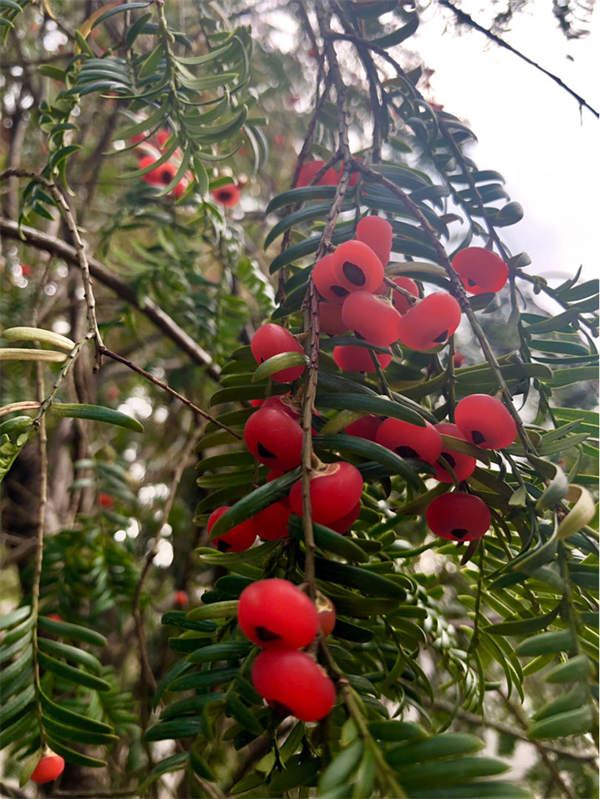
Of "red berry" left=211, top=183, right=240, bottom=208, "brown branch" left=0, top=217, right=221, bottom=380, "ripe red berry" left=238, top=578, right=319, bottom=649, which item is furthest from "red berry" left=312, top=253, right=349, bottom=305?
"red berry" left=211, top=183, right=240, bottom=208

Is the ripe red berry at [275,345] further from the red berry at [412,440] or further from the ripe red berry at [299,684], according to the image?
the ripe red berry at [299,684]

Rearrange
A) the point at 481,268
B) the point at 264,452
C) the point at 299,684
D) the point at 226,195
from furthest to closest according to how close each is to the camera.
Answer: the point at 226,195 < the point at 481,268 < the point at 264,452 < the point at 299,684

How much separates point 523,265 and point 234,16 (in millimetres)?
677

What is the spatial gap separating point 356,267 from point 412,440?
0.36 ft

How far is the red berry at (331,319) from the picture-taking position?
41cm

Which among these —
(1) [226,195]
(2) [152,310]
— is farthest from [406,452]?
(1) [226,195]

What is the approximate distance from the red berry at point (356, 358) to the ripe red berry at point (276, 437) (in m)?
0.09

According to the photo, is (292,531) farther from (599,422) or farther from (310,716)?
(599,422)

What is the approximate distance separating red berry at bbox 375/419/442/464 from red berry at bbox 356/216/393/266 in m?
0.13

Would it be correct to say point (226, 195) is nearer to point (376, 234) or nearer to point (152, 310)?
point (152, 310)

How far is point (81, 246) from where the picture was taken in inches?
19.3

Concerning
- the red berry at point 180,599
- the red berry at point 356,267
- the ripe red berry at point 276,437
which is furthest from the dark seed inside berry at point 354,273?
the red berry at point 180,599

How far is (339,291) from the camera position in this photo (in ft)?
1.27

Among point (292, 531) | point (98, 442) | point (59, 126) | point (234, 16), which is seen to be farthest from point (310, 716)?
point (98, 442)
